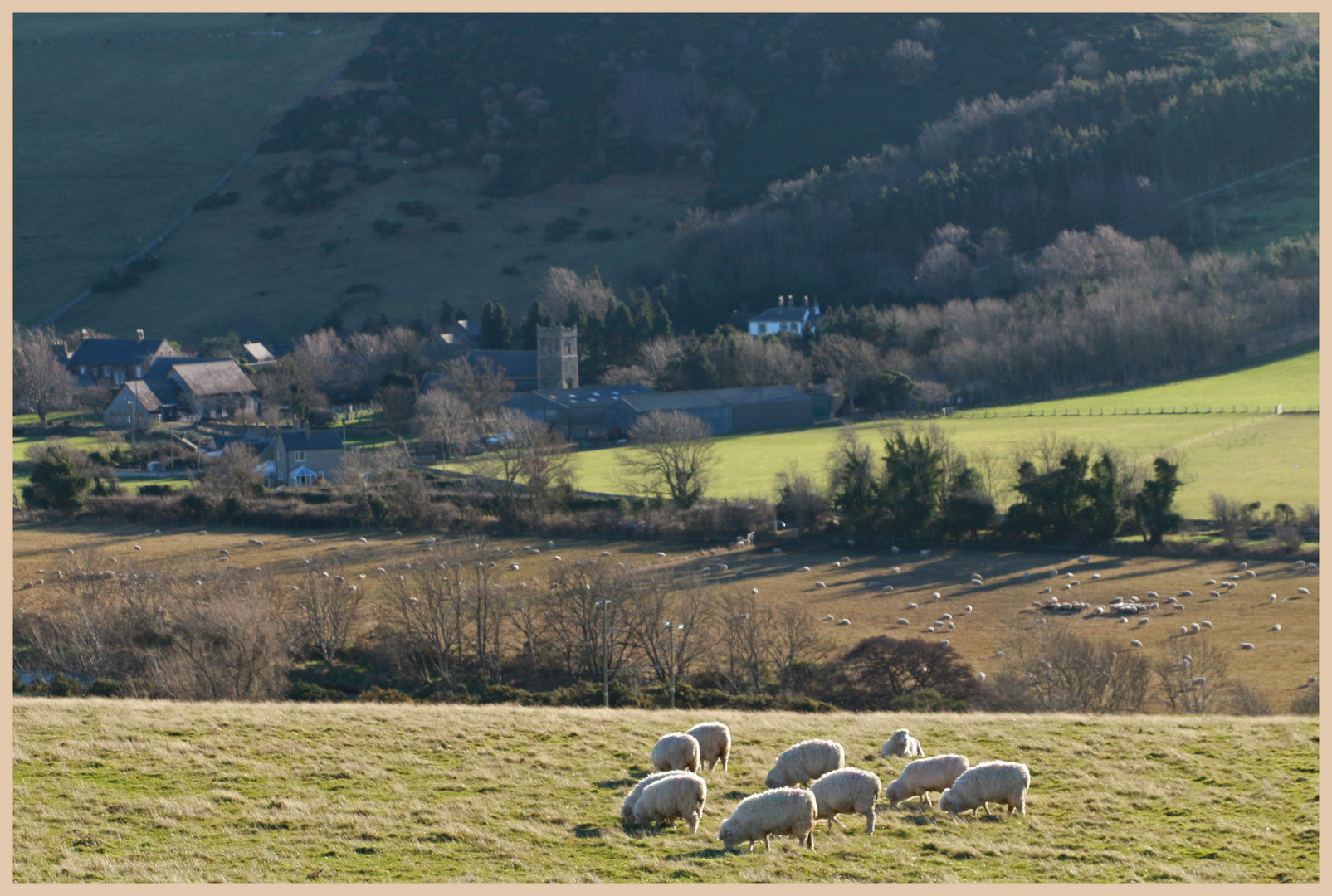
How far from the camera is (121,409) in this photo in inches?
3556

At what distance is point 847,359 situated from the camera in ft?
292

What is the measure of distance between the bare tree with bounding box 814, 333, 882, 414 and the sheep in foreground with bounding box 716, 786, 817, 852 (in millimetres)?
72558

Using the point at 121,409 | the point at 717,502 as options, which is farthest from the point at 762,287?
the point at 717,502

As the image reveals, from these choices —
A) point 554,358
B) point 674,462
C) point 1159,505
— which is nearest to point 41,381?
point 554,358

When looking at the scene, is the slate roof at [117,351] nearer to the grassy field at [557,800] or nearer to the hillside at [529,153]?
the hillside at [529,153]

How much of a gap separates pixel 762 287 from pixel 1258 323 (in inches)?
2011

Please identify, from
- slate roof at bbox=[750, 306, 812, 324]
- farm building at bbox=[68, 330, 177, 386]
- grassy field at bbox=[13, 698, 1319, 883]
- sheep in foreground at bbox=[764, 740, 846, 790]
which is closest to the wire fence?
slate roof at bbox=[750, 306, 812, 324]

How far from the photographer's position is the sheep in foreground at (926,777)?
1505cm

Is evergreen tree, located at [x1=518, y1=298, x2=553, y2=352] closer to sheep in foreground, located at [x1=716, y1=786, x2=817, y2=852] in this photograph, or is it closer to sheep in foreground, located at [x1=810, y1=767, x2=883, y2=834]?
sheep in foreground, located at [x1=810, y1=767, x2=883, y2=834]

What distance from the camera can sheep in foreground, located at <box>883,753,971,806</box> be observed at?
1505 centimetres

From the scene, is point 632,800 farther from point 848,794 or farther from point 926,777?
point 926,777

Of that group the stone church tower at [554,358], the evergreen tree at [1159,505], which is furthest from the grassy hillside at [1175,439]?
the stone church tower at [554,358]

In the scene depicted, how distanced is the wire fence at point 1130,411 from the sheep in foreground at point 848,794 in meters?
65.3

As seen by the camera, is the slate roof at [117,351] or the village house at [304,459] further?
the slate roof at [117,351]
